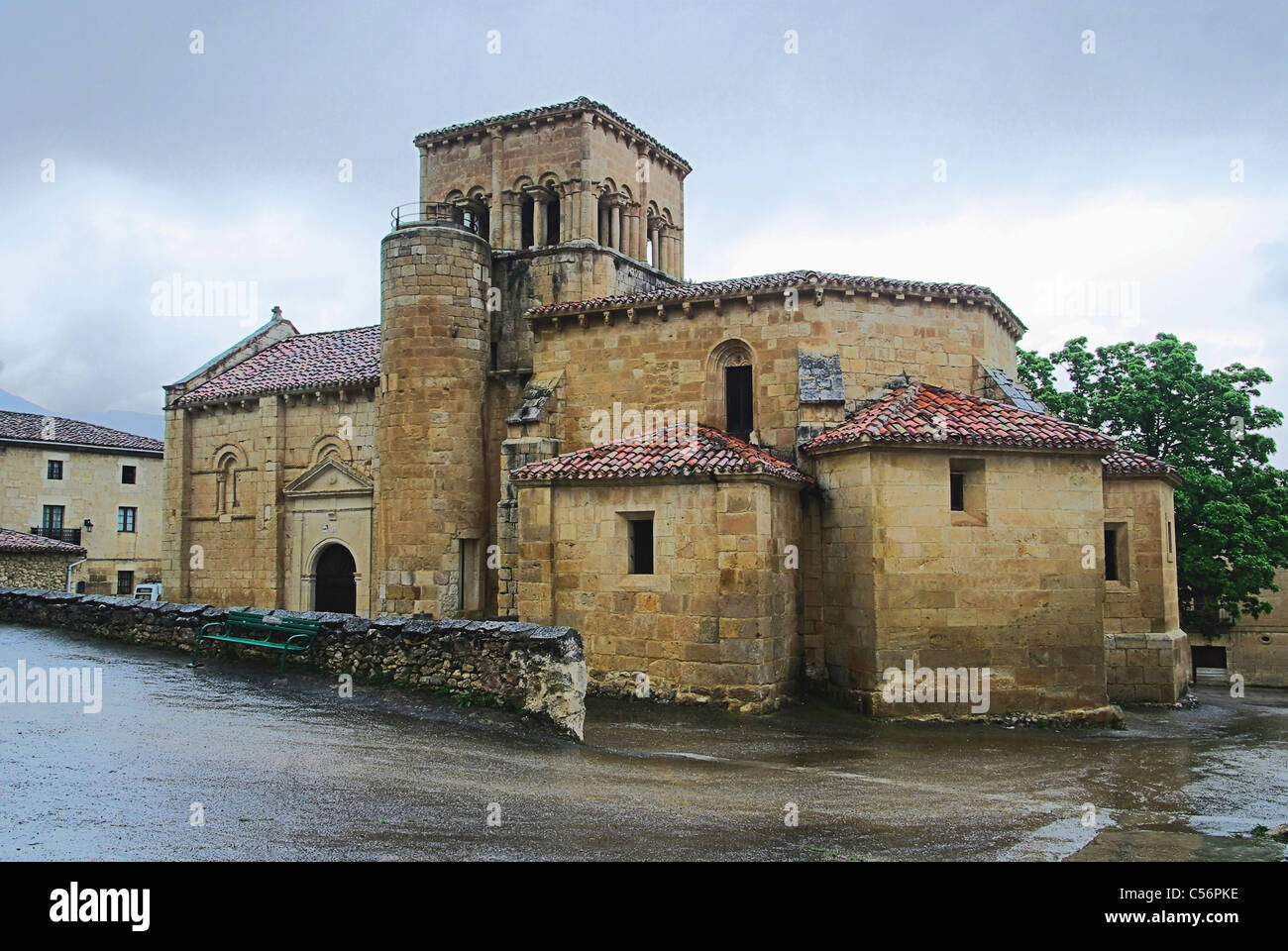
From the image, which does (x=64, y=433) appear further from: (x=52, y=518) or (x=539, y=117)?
(x=539, y=117)

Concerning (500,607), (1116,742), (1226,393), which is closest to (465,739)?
(500,607)

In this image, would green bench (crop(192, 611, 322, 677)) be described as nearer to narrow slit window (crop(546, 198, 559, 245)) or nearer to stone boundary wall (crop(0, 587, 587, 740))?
stone boundary wall (crop(0, 587, 587, 740))

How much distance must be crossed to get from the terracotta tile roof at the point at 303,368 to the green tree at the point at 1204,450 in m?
20.3

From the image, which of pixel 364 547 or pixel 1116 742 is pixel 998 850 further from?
pixel 364 547

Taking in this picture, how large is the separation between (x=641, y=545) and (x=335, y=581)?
11.9m

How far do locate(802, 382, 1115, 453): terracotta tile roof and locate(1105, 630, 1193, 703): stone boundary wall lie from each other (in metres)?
5.71

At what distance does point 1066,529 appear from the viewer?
15.6m

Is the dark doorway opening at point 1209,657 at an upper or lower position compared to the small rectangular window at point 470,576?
lower

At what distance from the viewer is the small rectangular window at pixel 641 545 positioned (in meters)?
16.0

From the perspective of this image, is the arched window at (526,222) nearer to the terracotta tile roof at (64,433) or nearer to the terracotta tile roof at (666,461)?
the terracotta tile roof at (666,461)

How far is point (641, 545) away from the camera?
52.9 ft

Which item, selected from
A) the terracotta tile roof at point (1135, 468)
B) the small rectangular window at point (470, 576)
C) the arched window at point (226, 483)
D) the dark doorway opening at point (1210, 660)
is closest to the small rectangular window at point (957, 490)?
the terracotta tile roof at point (1135, 468)

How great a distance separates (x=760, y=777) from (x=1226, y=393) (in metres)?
21.7

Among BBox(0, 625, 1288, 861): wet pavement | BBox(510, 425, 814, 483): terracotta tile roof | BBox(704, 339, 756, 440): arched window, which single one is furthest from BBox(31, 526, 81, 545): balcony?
BBox(704, 339, 756, 440): arched window
